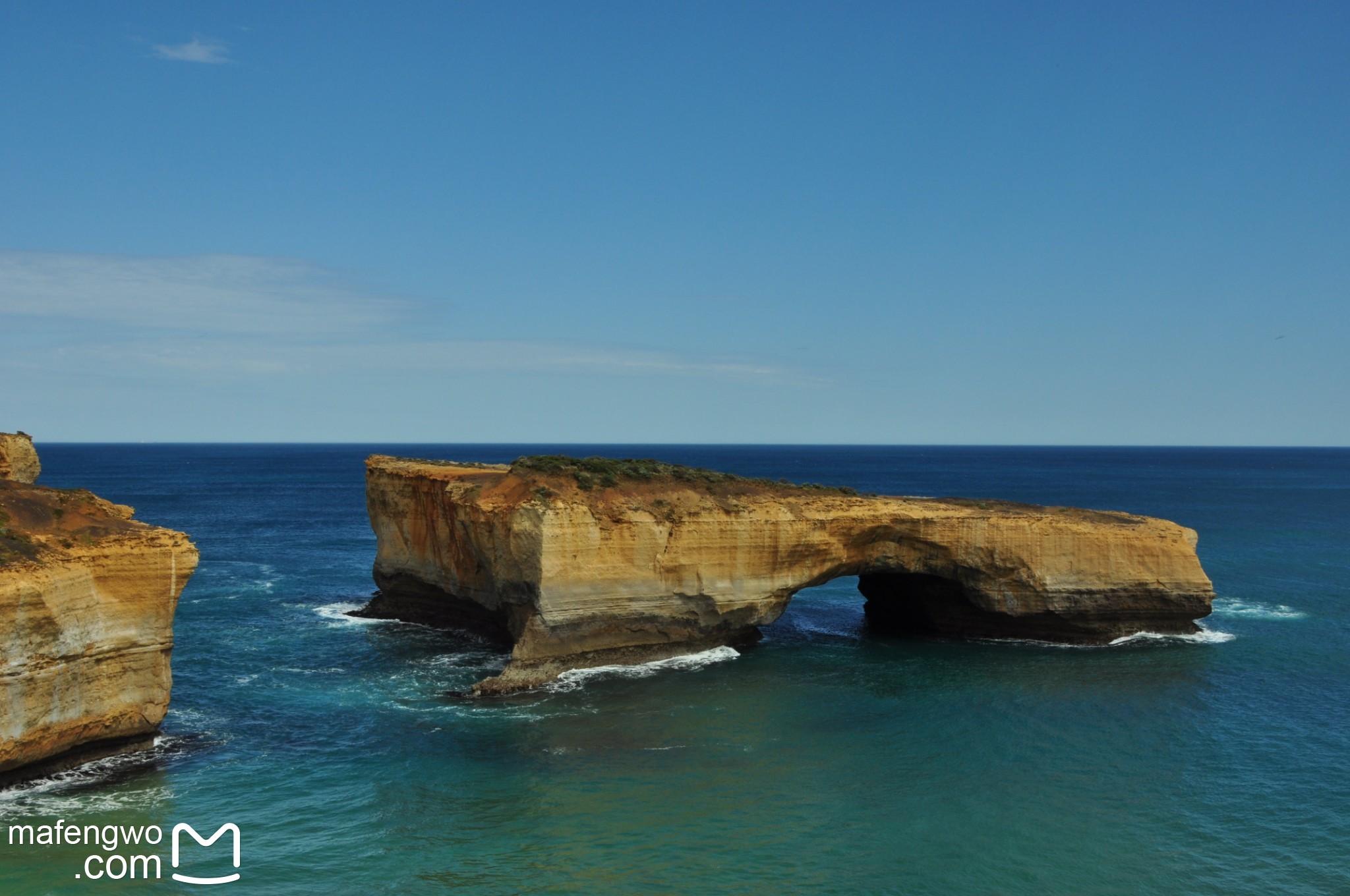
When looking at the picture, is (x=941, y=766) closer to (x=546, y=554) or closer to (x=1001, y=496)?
(x=546, y=554)

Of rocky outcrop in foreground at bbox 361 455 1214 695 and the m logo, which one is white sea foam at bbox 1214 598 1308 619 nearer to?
rocky outcrop in foreground at bbox 361 455 1214 695

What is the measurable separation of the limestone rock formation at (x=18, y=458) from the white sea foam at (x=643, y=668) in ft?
63.9

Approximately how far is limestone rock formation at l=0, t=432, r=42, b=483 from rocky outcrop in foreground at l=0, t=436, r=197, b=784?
986 cm

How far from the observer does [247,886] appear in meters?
17.7

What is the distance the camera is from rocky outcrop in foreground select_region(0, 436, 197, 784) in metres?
20.3

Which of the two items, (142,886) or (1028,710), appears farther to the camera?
(1028,710)

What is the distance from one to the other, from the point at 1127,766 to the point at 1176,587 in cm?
1473

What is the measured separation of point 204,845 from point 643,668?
15.5 m

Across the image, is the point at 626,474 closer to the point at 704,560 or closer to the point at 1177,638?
the point at 704,560

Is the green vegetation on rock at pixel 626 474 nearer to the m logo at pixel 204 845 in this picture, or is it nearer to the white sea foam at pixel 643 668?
the white sea foam at pixel 643 668

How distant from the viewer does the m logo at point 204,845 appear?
1788 cm

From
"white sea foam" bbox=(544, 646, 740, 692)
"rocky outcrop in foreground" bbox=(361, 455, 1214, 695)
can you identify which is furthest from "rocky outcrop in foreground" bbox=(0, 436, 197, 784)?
"white sea foam" bbox=(544, 646, 740, 692)

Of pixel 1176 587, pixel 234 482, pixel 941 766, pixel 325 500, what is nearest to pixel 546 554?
pixel 941 766

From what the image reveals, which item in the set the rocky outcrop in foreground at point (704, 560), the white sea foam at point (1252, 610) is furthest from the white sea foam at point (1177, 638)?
the white sea foam at point (1252, 610)
